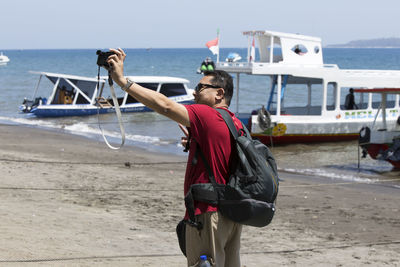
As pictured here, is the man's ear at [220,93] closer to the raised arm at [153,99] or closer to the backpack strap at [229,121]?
the backpack strap at [229,121]

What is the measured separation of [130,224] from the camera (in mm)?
7172

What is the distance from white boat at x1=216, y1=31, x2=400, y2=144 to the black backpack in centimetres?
1361

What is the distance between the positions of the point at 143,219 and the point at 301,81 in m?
13.6

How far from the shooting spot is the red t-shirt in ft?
10.9

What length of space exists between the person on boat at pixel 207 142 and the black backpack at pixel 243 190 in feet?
0.15

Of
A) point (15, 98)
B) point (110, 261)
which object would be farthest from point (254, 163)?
point (15, 98)

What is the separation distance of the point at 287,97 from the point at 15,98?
A: 16858 mm

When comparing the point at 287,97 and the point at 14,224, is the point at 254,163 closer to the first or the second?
the point at 14,224

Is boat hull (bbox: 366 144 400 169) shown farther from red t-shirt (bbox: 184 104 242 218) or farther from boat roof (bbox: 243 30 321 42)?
red t-shirt (bbox: 184 104 242 218)

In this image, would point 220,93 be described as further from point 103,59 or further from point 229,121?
point 103,59

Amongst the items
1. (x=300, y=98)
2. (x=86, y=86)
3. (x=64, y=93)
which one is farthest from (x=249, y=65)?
(x=300, y=98)

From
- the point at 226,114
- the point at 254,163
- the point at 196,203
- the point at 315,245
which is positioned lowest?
the point at 315,245

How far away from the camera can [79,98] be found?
86.8ft

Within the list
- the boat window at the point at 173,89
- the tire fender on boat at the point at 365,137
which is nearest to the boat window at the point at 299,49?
the tire fender on boat at the point at 365,137
